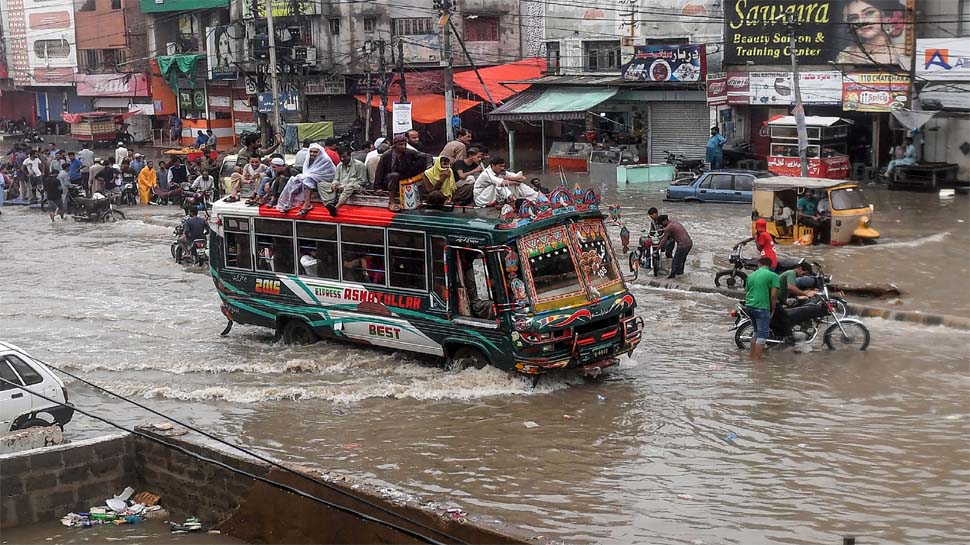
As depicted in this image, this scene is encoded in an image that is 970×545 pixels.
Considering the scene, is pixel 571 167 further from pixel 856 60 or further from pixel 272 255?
pixel 272 255

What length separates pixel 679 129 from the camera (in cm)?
3819

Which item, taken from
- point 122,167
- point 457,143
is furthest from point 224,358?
point 122,167

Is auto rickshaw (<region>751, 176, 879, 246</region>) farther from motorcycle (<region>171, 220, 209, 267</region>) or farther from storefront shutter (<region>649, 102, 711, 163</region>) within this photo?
storefront shutter (<region>649, 102, 711, 163</region>)

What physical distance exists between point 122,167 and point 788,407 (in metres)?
26.6

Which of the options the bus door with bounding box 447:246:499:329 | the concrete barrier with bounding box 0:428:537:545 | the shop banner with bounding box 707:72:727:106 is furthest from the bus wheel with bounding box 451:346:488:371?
the shop banner with bounding box 707:72:727:106

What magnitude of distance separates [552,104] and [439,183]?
26256 millimetres

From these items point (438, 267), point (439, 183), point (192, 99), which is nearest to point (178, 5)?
point (192, 99)

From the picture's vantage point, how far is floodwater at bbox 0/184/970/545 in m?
10.0

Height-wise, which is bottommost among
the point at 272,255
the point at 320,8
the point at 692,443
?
the point at 692,443

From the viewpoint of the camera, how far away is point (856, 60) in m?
32.3

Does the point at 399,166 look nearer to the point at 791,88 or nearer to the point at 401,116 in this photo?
the point at 401,116

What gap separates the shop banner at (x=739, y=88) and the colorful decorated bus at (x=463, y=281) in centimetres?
2251

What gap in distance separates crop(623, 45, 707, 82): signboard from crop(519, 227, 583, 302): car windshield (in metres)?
24.2

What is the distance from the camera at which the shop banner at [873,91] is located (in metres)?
31.0
